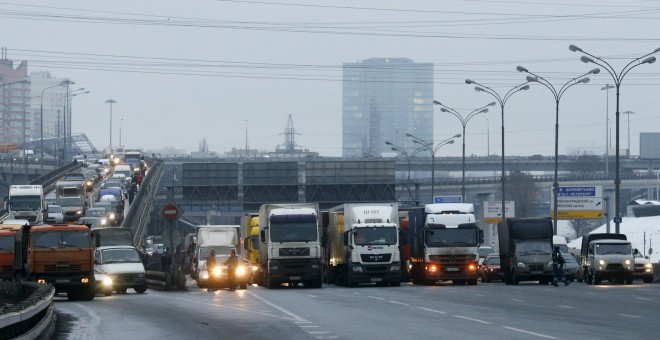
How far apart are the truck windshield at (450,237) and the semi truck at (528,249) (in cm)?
264

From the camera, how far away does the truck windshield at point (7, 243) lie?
159 ft

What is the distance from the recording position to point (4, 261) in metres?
48.4

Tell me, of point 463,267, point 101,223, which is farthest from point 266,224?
point 101,223

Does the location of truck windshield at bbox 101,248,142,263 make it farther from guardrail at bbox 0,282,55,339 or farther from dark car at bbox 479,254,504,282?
guardrail at bbox 0,282,55,339

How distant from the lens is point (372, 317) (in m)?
30.3

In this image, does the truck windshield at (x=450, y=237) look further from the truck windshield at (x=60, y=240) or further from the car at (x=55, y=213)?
the car at (x=55, y=213)

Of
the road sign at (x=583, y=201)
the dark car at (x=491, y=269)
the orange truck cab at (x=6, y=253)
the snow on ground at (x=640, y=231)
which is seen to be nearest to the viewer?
the orange truck cab at (x=6, y=253)

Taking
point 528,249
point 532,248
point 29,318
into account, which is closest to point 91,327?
point 29,318

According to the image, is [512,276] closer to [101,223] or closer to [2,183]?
[101,223]

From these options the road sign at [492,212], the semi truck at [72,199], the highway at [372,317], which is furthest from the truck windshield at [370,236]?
the road sign at [492,212]

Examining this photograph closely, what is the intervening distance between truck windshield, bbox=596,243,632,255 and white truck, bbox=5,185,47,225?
5079 centimetres

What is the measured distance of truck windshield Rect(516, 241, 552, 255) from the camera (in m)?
56.8

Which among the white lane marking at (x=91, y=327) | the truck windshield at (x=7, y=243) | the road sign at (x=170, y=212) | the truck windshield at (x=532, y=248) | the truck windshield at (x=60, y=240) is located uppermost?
the road sign at (x=170, y=212)

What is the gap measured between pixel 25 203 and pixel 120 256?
4700 centimetres
